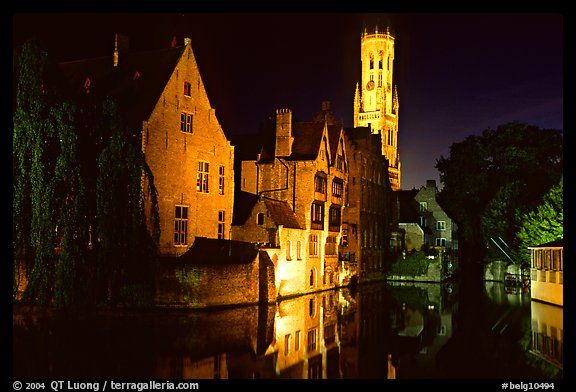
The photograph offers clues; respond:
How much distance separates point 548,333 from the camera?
91.2 feet

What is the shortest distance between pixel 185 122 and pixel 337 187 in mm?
16930

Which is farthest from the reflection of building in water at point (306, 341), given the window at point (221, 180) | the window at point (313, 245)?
the window at point (221, 180)

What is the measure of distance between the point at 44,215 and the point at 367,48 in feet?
512

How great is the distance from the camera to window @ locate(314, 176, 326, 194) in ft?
153

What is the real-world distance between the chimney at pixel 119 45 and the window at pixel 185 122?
7405 mm

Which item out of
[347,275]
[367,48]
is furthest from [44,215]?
[367,48]

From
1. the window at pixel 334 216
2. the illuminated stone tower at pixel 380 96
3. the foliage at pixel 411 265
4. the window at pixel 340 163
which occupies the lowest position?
the foliage at pixel 411 265

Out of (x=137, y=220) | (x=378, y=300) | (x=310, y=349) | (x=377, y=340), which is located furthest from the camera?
(x=378, y=300)

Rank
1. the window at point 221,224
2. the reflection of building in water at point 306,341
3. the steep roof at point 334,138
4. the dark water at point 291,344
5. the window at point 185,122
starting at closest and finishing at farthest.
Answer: the dark water at point 291,344 < the reflection of building in water at point 306,341 < the window at point 185,122 < the window at point 221,224 < the steep roof at point 334,138

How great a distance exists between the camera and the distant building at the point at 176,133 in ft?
121

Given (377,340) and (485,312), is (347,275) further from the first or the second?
(377,340)

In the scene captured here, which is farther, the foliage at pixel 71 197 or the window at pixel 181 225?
the window at pixel 181 225

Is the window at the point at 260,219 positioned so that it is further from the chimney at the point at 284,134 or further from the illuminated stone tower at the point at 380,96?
the illuminated stone tower at the point at 380,96

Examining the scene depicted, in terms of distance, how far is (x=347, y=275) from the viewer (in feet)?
179
